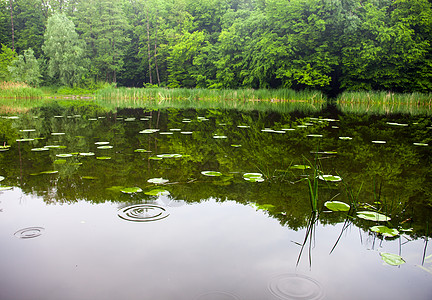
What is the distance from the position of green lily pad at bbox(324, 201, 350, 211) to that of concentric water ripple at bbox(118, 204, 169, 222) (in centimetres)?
137

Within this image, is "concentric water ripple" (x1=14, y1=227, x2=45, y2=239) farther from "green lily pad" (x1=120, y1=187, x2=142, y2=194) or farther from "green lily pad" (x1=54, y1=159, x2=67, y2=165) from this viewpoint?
"green lily pad" (x1=54, y1=159, x2=67, y2=165)

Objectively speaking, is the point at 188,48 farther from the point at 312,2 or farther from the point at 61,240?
the point at 61,240

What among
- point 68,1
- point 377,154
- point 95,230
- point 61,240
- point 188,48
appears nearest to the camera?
point 61,240

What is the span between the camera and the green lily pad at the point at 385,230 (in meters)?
2.22

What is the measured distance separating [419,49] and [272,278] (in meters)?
29.9

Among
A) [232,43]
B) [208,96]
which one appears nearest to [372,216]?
[208,96]

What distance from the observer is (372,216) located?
250 cm

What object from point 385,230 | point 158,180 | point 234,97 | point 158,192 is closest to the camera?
point 385,230

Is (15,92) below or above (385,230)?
above

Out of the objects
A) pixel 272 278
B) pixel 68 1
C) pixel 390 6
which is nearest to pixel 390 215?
pixel 272 278

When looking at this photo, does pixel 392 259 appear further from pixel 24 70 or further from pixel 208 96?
pixel 24 70

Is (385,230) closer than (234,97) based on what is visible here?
Yes

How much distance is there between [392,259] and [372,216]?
63cm

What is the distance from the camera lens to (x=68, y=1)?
46.7 metres
